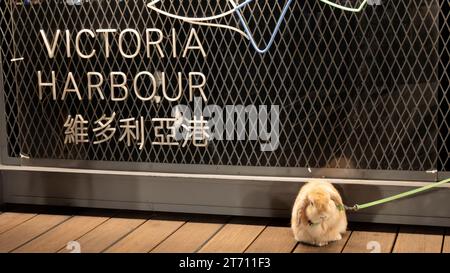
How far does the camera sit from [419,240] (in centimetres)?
312

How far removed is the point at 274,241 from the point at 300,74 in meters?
0.88

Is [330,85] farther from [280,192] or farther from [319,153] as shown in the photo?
[280,192]

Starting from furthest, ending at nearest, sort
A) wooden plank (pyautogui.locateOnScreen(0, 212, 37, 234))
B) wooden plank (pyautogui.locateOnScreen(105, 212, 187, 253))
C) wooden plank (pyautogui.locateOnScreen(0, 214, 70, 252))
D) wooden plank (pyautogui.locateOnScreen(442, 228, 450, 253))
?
1. wooden plank (pyautogui.locateOnScreen(0, 212, 37, 234))
2. wooden plank (pyautogui.locateOnScreen(0, 214, 70, 252))
3. wooden plank (pyautogui.locateOnScreen(105, 212, 187, 253))
4. wooden plank (pyautogui.locateOnScreen(442, 228, 450, 253))

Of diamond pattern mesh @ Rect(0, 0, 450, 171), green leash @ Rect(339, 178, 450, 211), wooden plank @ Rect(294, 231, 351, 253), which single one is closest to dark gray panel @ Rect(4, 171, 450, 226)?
green leash @ Rect(339, 178, 450, 211)

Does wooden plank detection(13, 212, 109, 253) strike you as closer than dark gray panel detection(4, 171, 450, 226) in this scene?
Yes

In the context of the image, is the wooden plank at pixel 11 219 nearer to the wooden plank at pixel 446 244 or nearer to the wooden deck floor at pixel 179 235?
the wooden deck floor at pixel 179 235

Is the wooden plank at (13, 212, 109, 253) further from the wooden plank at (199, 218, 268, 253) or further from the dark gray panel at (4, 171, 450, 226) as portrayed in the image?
the wooden plank at (199, 218, 268, 253)

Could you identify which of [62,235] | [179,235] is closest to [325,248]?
[179,235]

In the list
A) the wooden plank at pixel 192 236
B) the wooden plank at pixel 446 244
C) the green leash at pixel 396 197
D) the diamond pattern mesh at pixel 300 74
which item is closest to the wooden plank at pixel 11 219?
the diamond pattern mesh at pixel 300 74

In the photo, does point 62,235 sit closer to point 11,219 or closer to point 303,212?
point 11,219

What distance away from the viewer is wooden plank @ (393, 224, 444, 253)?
2.99 metres

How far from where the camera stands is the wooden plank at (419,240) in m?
2.99

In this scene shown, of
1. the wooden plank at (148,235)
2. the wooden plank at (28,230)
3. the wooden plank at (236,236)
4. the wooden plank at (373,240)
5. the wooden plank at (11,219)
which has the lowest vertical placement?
the wooden plank at (373,240)

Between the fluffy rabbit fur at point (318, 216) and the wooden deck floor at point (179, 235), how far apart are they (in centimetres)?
5
